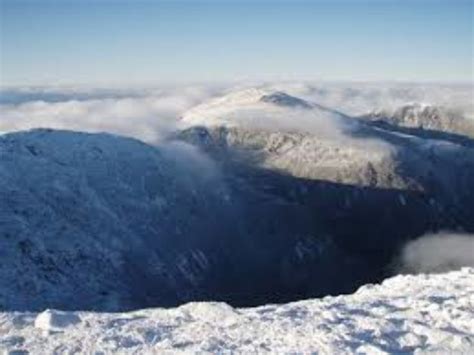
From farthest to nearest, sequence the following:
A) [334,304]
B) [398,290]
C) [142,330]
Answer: [398,290] < [334,304] < [142,330]

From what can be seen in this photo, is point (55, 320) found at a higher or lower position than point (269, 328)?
lower

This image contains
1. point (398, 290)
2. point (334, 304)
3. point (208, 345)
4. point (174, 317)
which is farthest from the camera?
point (398, 290)

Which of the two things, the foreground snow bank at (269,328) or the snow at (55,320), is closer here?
the foreground snow bank at (269,328)

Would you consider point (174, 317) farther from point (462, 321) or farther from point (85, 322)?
point (462, 321)

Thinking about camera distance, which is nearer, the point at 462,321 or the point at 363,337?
the point at 363,337

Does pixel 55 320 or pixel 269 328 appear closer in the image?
pixel 269 328

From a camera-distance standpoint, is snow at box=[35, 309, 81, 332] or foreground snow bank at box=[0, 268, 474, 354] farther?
snow at box=[35, 309, 81, 332]

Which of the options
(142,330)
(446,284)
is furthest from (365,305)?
(142,330)

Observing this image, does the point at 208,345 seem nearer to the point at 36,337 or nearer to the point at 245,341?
the point at 245,341
